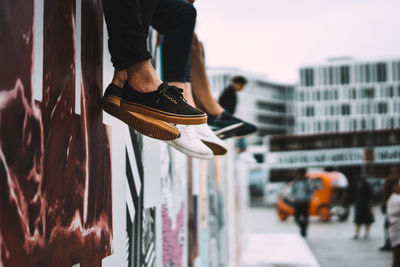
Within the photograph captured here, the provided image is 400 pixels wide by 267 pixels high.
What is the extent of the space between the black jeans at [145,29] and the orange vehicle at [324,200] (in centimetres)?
2077

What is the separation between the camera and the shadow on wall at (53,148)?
0.88m

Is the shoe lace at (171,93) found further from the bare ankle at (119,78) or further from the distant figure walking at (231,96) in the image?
the distant figure walking at (231,96)

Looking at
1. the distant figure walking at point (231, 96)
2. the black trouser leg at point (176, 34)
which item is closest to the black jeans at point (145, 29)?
the black trouser leg at point (176, 34)

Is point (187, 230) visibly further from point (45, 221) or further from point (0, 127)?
point (0, 127)

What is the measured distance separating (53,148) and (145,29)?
0.55 metres

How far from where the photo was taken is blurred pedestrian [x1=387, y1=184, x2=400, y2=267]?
677 cm

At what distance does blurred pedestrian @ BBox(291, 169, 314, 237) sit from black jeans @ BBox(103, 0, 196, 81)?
42.3 ft

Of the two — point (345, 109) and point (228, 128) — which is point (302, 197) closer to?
point (228, 128)

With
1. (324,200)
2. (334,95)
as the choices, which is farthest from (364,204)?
(334,95)

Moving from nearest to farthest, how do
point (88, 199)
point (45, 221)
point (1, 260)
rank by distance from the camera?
point (1, 260) → point (45, 221) → point (88, 199)

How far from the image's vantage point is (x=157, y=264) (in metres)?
2.35

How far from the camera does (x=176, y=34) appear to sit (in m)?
1.80

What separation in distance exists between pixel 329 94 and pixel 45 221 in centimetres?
8763

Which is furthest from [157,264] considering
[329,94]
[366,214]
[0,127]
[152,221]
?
[329,94]
